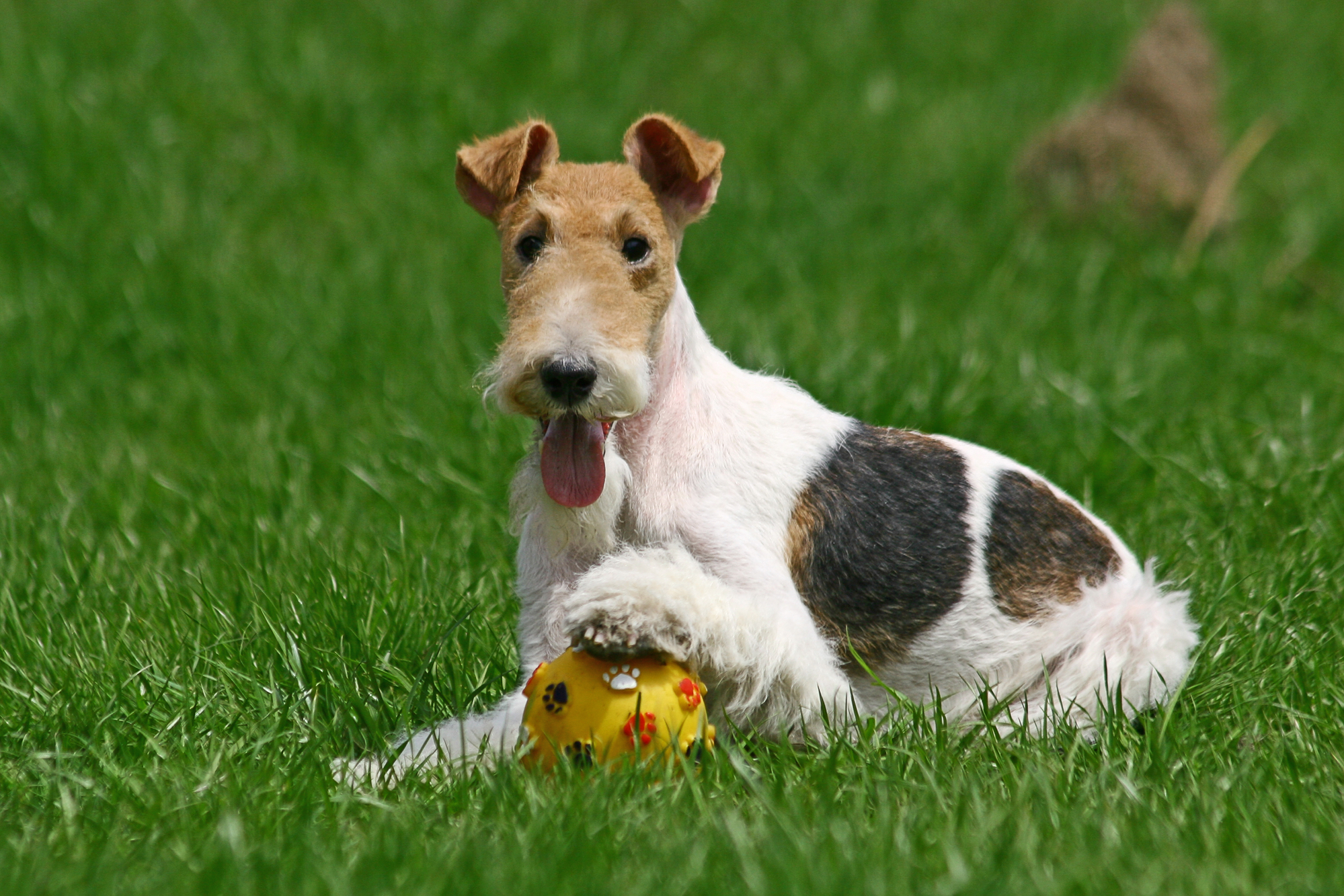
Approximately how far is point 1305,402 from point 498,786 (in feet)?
14.3

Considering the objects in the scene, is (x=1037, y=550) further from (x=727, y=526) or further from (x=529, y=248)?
(x=529, y=248)

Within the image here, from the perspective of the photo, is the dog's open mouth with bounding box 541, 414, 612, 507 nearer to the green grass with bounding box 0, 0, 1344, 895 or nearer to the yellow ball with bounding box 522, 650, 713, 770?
the yellow ball with bounding box 522, 650, 713, 770

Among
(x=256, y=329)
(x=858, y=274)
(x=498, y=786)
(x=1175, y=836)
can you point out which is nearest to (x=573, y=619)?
(x=498, y=786)

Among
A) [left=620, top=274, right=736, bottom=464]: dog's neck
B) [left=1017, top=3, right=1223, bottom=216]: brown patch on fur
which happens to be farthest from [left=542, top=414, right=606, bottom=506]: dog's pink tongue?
[left=1017, top=3, right=1223, bottom=216]: brown patch on fur

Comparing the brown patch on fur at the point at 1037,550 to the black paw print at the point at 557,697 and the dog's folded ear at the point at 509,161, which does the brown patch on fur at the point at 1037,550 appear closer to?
the black paw print at the point at 557,697

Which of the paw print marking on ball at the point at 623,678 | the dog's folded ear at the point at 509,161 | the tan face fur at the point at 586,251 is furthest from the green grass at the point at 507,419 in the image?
the dog's folded ear at the point at 509,161

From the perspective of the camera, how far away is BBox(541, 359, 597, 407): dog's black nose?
2969 millimetres

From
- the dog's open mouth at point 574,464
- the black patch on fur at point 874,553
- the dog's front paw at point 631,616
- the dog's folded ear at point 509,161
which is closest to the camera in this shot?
the dog's front paw at point 631,616

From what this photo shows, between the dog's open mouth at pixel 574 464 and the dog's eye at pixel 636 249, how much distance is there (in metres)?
0.40

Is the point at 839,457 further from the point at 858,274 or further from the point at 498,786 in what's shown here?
the point at 858,274

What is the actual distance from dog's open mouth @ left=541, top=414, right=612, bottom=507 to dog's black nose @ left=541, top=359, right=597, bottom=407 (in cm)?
27

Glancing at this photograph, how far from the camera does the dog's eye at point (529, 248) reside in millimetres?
3328

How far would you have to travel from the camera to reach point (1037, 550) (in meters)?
3.81

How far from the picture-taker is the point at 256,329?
7246mm
